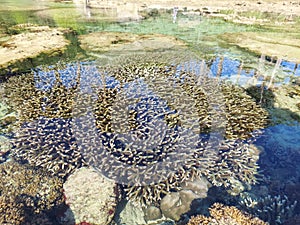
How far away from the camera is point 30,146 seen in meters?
5.84

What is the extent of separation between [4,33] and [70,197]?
18.8 meters

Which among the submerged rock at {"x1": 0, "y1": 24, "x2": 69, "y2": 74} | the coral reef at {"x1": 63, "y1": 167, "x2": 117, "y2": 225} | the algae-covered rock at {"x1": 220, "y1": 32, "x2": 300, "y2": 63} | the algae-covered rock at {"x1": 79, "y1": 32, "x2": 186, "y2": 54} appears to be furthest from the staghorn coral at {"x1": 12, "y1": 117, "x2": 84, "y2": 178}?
the algae-covered rock at {"x1": 220, "y1": 32, "x2": 300, "y2": 63}

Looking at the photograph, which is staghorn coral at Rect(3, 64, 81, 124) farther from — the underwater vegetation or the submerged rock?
the submerged rock

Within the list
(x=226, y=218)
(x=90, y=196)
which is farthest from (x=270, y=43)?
(x=90, y=196)

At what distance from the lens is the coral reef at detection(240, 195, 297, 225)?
4875mm

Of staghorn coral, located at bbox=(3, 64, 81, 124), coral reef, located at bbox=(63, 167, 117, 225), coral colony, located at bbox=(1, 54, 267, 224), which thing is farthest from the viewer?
staghorn coral, located at bbox=(3, 64, 81, 124)

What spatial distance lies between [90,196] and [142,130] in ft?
6.59

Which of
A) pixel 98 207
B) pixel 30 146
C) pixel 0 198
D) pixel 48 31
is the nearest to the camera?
pixel 0 198

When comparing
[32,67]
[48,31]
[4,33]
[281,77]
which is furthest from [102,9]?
[281,77]

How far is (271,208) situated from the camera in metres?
5.03

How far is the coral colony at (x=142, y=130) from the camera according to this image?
505 cm

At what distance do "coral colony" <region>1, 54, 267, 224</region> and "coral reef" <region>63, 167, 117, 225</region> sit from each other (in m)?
0.21

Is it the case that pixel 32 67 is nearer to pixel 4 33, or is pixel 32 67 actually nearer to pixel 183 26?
pixel 4 33

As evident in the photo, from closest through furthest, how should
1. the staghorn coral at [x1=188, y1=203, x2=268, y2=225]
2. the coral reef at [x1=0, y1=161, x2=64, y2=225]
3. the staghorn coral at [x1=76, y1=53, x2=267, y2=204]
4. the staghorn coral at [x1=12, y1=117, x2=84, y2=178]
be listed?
the coral reef at [x1=0, y1=161, x2=64, y2=225] < the staghorn coral at [x1=188, y1=203, x2=268, y2=225] < the staghorn coral at [x1=76, y1=53, x2=267, y2=204] < the staghorn coral at [x1=12, y1=117, x2=84, y2=178]
